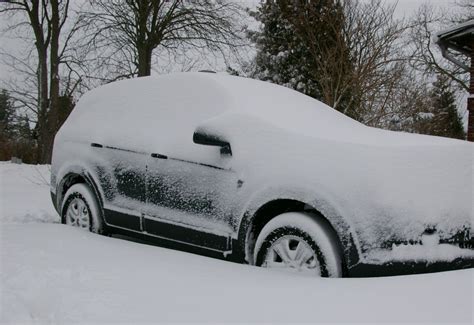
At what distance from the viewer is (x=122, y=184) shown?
15.0 ft

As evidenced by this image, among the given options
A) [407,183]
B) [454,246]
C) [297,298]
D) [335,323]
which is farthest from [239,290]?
[454,246]

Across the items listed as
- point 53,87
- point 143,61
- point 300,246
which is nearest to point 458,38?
point 143,61

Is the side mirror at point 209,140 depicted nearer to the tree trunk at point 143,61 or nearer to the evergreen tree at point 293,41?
the evergreen tree at point 293,41

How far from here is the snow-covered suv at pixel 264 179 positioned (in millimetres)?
3322

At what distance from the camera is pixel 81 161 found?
16.4ft

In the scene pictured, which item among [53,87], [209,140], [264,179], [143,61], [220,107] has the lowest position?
[264,179]

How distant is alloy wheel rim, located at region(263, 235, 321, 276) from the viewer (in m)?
3.38

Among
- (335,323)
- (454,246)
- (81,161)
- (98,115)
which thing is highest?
(98,115)

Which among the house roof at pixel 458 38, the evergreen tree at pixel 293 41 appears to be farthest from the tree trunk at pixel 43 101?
the house roof at pixel 458 38

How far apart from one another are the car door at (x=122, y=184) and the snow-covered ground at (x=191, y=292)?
2.40 ft

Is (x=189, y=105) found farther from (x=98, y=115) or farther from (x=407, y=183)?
(x=407, y=183)

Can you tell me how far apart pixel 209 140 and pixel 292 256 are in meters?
1.10

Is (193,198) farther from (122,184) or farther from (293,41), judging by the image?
(293,41)

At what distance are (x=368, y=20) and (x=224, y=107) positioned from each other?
9.97 metres
